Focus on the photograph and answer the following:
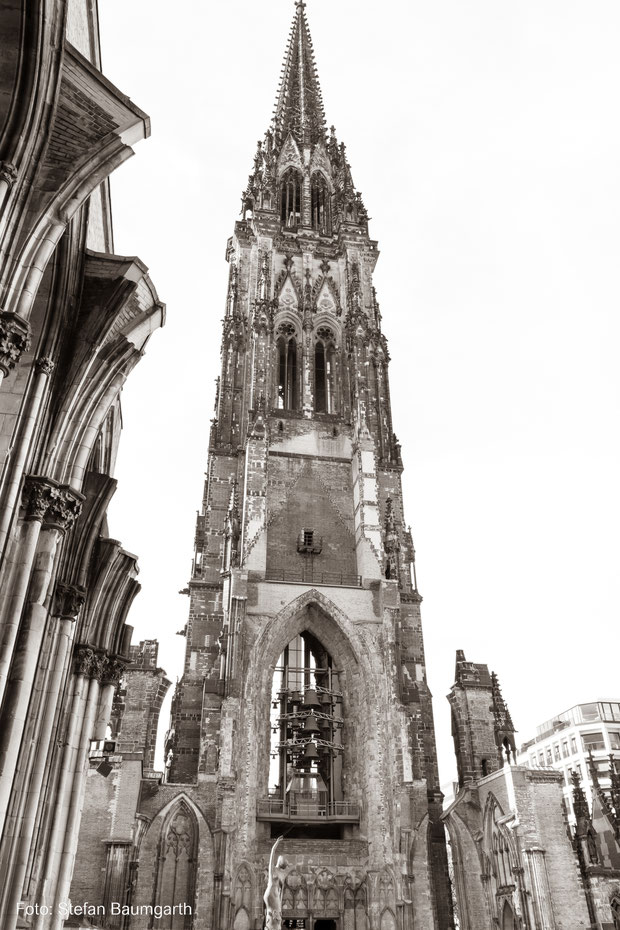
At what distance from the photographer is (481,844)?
24797mm

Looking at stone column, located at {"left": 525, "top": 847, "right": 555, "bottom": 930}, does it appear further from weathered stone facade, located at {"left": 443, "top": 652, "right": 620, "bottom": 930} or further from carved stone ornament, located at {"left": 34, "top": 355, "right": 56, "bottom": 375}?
carved stone ornament, located at {"left": 34, "top": 355, "right": 56, "bottom": 375}

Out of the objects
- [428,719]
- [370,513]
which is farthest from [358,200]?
[428,719]

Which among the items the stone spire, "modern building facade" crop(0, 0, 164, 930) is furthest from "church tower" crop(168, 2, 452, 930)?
"modern building facade" crop(0, 0, 164, 930)

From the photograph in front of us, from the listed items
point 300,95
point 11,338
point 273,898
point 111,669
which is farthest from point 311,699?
point 300,95

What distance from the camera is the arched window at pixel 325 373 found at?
33.7 metres

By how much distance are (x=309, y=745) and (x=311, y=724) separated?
0.66 m

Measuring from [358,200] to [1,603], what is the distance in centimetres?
3659

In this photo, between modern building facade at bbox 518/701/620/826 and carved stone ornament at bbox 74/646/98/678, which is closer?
carved stone ornament at bbox 74/646/98/678

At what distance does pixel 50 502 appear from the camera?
955 centimetres

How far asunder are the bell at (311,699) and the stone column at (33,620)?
16.8 metres

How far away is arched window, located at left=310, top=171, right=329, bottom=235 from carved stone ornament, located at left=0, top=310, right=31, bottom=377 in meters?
33.8

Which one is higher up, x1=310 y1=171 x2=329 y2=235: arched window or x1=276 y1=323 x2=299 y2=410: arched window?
x1=310 y1=171 x2=329 y2=235: arched window

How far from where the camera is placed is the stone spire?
43938 mm

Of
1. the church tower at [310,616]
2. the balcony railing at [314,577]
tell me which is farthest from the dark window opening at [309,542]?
the balcony railing at [314,577]
